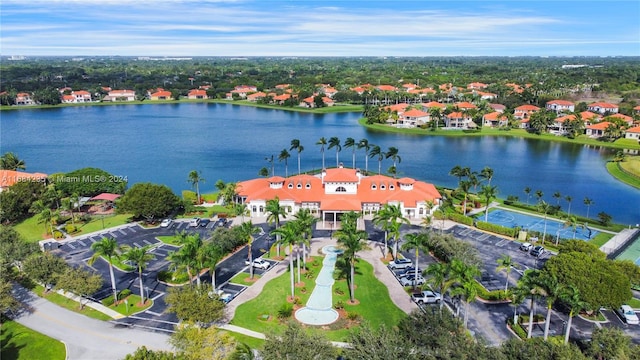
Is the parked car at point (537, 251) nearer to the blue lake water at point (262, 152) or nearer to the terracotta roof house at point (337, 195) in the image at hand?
the terracotta roof house at point (337, 195)

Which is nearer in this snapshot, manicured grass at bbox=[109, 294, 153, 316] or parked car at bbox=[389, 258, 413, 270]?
manicured grass at bbox=[109, 294, 153, 316]

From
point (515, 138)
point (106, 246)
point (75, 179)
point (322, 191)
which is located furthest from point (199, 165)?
point (515, 138)

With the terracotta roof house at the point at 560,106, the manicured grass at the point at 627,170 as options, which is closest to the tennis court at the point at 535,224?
the manicured grass at the point at 627,170

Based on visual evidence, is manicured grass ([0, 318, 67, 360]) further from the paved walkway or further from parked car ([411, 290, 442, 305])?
parked car ([411, 290, 442, 305])

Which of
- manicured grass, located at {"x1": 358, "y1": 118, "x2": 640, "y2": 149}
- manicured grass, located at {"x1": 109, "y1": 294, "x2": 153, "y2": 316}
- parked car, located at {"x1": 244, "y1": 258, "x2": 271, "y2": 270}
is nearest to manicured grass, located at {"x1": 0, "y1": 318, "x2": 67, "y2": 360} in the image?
manicured grass, located at {"x1": 109, "y1": 294, "x2": 153, "y2": 316}

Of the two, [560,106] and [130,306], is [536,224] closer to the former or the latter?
[130,306]
